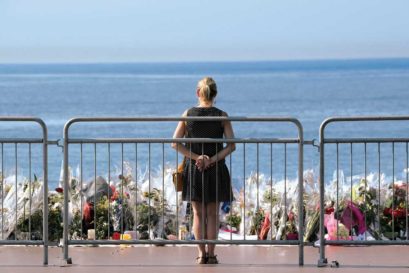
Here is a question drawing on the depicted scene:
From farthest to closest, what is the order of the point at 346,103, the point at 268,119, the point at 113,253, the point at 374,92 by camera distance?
the point at 374,92 < the point at 346,103 < the point at 113,253 < the point at 268,119

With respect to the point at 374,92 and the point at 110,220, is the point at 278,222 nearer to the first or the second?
the point at 110,220

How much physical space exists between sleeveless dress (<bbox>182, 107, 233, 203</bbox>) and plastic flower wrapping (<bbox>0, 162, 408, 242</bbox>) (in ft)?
3.34

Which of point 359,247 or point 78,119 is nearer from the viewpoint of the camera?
point 78,119

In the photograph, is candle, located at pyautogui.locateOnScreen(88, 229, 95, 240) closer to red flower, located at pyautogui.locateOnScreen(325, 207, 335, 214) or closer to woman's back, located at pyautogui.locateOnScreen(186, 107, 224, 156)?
woman's back, located at pyautogui.locateOnScreen(186, 107, 224, 156)

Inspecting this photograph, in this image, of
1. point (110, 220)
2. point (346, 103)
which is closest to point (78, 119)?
point (110, 220)

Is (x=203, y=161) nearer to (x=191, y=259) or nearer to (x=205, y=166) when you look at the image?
(x=205, y=166)

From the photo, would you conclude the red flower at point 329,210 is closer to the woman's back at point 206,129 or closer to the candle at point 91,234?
the woman's back at point 206,129

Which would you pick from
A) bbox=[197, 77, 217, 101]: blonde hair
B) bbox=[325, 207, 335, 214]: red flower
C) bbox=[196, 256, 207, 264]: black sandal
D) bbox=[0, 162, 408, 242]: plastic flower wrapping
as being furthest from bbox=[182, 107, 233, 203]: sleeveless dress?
bbox=[325, 207, 335, 214]: red flower

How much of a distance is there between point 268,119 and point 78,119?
1.77m

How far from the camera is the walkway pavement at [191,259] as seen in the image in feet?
43.0

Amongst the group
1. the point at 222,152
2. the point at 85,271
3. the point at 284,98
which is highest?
→ the point at 284,98

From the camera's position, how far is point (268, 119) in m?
12.7

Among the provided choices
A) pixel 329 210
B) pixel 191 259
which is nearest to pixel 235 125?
pixel 329 210

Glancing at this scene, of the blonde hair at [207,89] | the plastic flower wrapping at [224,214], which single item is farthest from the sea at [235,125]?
the blonde hair at [207,89]
